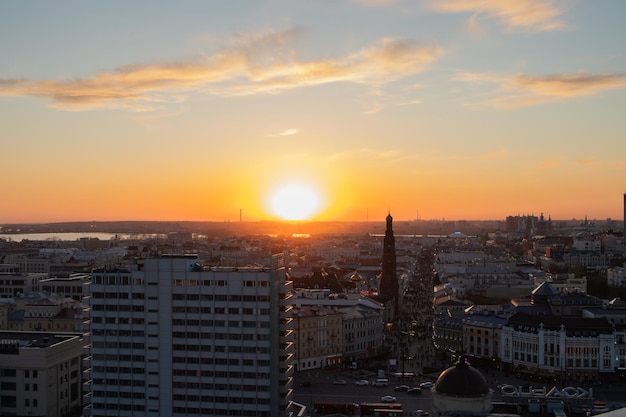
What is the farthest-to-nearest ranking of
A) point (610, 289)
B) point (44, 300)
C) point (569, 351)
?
point (610, 289) < point (44, 300) < point (569, 351)

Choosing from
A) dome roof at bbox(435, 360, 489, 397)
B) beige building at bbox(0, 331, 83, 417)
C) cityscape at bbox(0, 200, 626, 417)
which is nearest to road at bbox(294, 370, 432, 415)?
cityscape at bbox(0, 200, 626, 417)

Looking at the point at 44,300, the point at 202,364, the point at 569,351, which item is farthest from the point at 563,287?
the point at 202,364

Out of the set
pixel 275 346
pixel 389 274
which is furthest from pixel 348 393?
pixel 389 274

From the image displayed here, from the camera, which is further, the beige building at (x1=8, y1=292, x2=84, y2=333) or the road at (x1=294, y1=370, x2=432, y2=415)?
the beige building at (x1=8, y1=292, x2=84, y2=333)

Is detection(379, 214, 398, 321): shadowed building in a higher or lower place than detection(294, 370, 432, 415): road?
higher

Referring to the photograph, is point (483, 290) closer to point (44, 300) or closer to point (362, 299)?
point (362, 299)

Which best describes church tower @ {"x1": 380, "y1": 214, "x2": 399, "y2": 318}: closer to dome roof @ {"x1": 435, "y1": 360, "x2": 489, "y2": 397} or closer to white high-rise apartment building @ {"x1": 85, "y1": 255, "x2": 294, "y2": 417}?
white high-rise apartment building @ {"x1": 85, "y1": 255, "x2": 294, "y2": 417}
